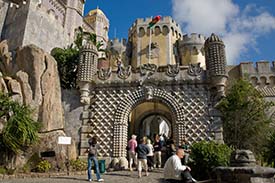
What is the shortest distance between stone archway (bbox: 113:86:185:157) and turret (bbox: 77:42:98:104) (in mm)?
2340

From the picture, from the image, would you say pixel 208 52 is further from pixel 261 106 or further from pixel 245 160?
pixel 245 160

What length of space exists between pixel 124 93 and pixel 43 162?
19.7 feet

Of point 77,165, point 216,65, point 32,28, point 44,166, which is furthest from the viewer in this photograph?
point 32,28

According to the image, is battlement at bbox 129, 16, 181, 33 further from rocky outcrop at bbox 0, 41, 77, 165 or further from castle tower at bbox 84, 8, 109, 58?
rocky outcrop at bbox 0, 41, 77, 165

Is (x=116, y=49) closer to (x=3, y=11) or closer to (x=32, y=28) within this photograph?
(x=32, y=28)

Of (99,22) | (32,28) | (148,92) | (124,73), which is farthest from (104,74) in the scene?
(99,22)

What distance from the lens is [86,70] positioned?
608 inches

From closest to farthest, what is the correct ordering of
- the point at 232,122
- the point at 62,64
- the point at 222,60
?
the point at 222,60
the point at 232,122
the point at 62,64

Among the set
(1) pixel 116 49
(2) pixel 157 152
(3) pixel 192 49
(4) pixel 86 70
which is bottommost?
(2) pixel 157 152

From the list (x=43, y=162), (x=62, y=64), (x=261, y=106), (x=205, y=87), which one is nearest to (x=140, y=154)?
(x=43, y=162)

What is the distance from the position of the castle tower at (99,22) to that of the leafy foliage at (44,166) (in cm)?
3852

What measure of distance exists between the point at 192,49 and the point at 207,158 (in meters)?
25.1

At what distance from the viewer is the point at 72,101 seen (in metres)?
15.5

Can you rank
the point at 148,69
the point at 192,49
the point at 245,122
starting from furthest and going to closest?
1. the point at 192,49
2. the point at 245,122
3. the point at 148,69
